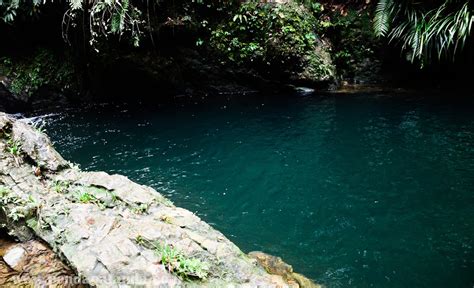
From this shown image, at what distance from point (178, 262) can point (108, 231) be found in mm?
641

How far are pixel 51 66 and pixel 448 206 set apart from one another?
37.2ft

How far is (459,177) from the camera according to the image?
6.08m

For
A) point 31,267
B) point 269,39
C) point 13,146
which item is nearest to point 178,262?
point 31,267

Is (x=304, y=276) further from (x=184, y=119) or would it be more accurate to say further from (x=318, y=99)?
(x=318, y=99)

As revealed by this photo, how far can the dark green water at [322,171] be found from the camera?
4551 millimetres

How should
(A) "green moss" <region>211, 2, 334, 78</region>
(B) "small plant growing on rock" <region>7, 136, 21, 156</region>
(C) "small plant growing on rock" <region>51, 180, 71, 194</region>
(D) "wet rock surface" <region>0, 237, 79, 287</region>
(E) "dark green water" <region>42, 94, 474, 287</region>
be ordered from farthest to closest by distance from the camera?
(A) "green moss" <region>211, 2, 334, 78</region>, (E) "dark green water" <region>42, 94, 474, 287</region>, (B) "small plant growing on rock" <region>7, 136, 21, 156</region>, (C) "small plant growing on rock" <region>51, 180, 71, 194</region>, (D) "wet rock surface" <region>0, 237, 79, 287</region>

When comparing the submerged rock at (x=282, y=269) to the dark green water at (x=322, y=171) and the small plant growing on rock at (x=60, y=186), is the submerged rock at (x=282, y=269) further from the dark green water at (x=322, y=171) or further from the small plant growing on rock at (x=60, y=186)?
the small plant growing on rock at (x=60, y=186)

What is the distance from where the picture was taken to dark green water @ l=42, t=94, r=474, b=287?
455 centimetres

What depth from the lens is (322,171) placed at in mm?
6785

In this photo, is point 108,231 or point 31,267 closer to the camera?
point 31,267

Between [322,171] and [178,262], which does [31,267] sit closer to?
[178,262]

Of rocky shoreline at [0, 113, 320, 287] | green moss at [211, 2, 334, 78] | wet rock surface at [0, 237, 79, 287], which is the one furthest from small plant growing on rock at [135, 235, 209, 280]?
green moss at [211, 2, 334, 78]

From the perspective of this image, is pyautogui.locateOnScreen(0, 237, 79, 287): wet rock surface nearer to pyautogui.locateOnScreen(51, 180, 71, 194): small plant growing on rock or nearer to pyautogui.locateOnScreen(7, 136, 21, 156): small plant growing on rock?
pyautogui.locateOnScreen(51, 180, 71, 194): small plant growing on rock

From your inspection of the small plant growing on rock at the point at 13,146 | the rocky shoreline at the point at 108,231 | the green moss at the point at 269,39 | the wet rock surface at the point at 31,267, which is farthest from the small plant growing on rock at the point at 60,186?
the green moss at the point at 269,39
